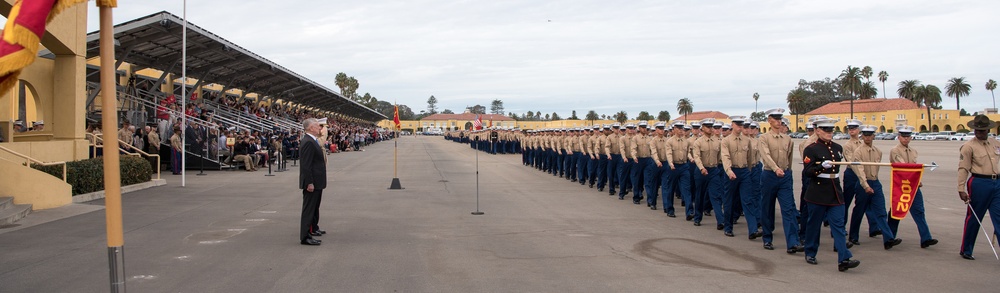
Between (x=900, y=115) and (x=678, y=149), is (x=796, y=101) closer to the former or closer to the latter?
(x=900, y=115)

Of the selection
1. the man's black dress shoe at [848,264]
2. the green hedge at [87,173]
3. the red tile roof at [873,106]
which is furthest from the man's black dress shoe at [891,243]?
the red tile roof at [873,106]

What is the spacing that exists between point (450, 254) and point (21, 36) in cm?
518

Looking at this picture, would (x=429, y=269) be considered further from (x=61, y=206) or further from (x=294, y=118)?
(x=294, y=118)

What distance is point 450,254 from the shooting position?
7.81 metres

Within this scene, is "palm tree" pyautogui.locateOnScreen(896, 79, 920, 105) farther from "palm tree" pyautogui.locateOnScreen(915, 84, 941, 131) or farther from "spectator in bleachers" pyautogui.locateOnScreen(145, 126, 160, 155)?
"spectator in bleachers" pyautogui.locateOnScreen(145, 126, 160, 155)

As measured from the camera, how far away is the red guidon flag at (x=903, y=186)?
7.24 metres

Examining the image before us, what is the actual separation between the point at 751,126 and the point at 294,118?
149ft

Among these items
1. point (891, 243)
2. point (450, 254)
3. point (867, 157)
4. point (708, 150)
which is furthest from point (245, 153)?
point (891, 243)

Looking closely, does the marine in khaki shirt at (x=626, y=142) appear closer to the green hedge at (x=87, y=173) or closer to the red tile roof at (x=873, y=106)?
the green hedge at (x=87, y=173)

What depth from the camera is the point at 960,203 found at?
1369cm

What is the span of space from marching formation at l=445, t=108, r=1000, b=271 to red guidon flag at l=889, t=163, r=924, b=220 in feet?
1.61

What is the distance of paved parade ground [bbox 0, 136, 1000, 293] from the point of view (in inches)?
249

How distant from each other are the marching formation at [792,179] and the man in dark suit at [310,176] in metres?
5.67

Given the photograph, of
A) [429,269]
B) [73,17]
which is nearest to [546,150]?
[73,17]
